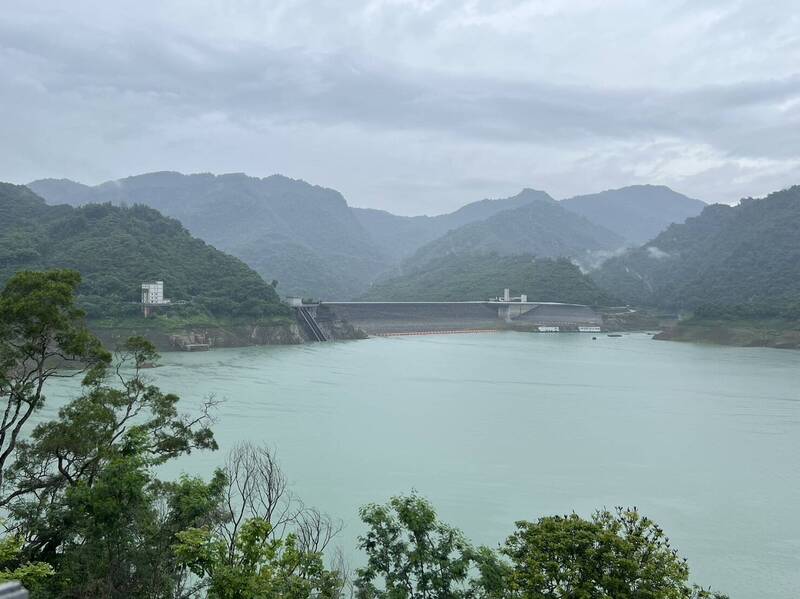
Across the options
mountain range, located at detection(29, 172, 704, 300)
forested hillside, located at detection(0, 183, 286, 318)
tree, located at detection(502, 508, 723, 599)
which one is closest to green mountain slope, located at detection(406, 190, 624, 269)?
mountain range, located at detection(29, 172, 704, 300)

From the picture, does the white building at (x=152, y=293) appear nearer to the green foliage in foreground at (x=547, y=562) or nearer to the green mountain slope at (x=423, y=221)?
the green foliage in foreground at (x=547, y=562)

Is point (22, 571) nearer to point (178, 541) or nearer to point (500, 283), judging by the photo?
point (178, 541)

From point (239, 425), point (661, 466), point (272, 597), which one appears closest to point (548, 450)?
point (661, 466)

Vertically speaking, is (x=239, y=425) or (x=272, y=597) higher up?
(x=272, y=597)

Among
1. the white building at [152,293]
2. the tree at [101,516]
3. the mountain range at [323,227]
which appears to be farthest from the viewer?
the mountain range at [323,227]

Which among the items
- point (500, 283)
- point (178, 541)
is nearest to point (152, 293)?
point (178, 541)

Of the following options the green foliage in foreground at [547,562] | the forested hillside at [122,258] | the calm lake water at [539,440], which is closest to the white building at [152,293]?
the forested hillside at [122,258]

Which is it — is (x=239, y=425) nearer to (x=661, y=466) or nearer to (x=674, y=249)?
(x=661, y=466)
